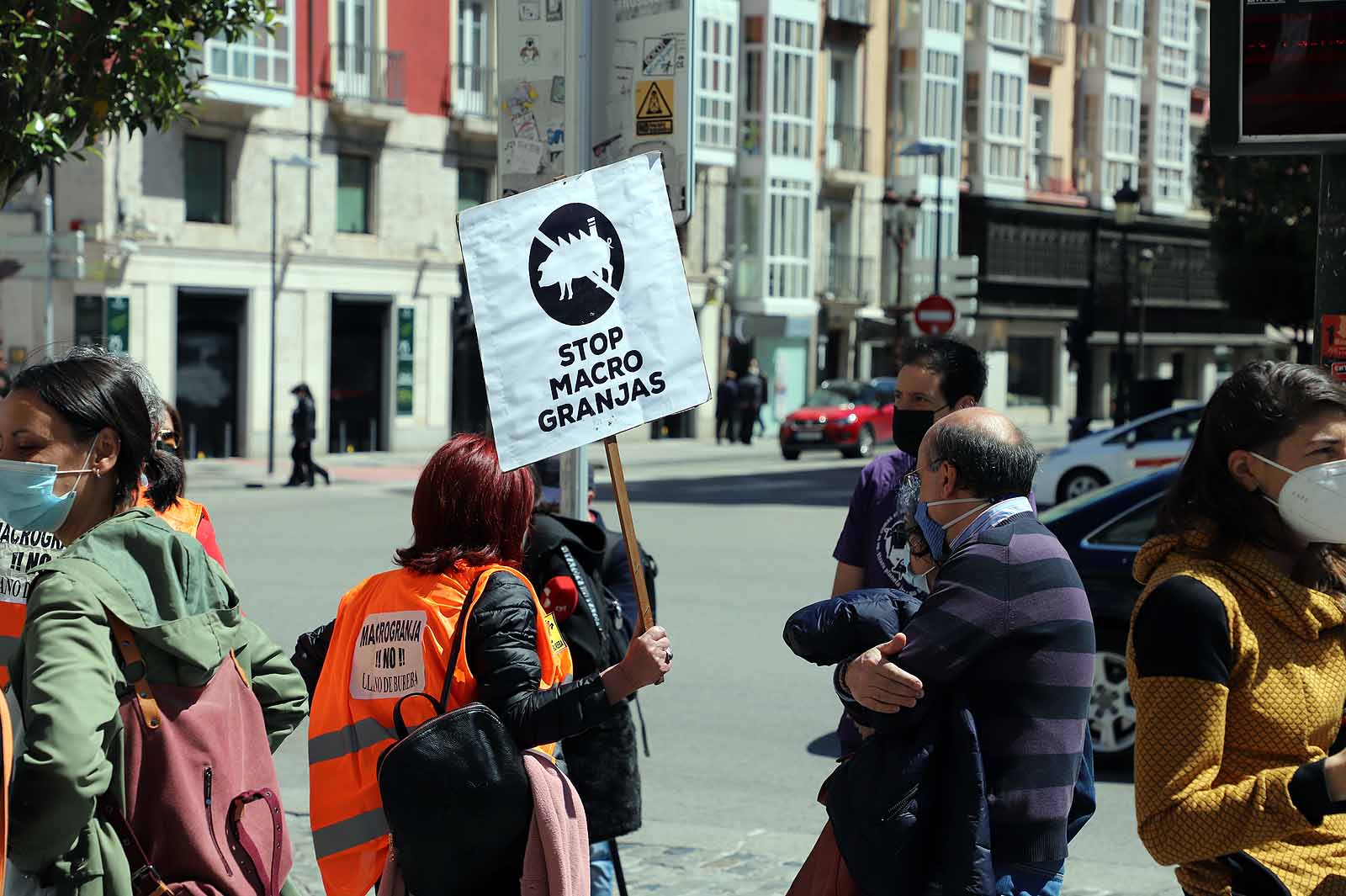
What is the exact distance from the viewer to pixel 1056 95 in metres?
52.3

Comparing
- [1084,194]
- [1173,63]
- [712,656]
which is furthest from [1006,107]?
[712,656]

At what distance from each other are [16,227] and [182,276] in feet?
9.22

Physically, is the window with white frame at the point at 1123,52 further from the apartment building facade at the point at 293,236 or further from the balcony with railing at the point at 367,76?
the balcony with railing at the point at 367,76

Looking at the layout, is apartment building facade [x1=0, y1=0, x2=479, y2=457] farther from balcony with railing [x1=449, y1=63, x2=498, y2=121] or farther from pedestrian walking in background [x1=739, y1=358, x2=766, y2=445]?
pedestrian walking in background [x1=739, y1=358, x2=766, y2=445]

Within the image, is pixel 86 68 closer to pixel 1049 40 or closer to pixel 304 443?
pixel 304 443

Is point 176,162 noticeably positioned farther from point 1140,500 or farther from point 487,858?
point 487,858

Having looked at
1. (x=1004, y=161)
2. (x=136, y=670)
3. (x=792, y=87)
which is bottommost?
(x=136, y=670)

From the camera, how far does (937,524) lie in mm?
3539

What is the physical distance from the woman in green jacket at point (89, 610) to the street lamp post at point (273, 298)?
2413cm

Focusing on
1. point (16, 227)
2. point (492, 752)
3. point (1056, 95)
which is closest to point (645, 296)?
point (492, 752)

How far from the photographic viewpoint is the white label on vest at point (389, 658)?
11.6ft

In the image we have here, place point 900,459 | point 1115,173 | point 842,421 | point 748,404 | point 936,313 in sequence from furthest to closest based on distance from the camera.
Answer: point 1115,173, point 748,404, point 842,421, point 936,313, point 900,459

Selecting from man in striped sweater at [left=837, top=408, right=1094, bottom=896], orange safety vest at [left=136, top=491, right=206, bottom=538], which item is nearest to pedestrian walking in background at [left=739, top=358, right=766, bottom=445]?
orange safety vest at [left=136, top=491, right=206, bottom=538]

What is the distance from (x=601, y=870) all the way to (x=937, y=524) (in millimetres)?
2004
